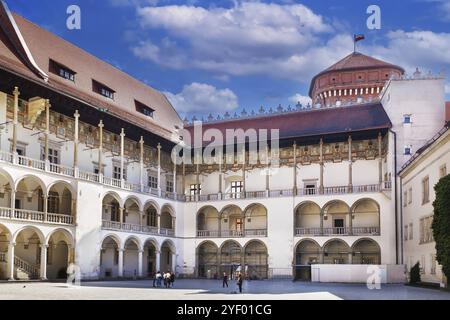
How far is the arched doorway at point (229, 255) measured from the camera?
4857 centimetres

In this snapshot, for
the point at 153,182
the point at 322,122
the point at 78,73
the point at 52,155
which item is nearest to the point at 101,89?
the point at 78,73

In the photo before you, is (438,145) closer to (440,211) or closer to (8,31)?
(440,211)

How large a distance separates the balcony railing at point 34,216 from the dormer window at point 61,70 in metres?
8.87

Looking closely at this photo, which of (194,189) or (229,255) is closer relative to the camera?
(229,255)

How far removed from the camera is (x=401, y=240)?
41.6 meters

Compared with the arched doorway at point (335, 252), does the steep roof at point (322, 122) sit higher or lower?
higher

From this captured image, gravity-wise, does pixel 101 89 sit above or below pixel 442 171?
above

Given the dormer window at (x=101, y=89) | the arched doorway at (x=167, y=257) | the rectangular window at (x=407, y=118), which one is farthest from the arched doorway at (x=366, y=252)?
the dormer window at (x=101, y=89)

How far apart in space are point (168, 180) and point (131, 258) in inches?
314

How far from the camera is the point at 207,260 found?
49938mm

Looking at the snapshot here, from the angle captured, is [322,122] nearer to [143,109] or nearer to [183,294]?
[143,109]

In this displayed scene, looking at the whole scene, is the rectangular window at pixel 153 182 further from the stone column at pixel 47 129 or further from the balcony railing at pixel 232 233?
the stone column at pixel 47 129
